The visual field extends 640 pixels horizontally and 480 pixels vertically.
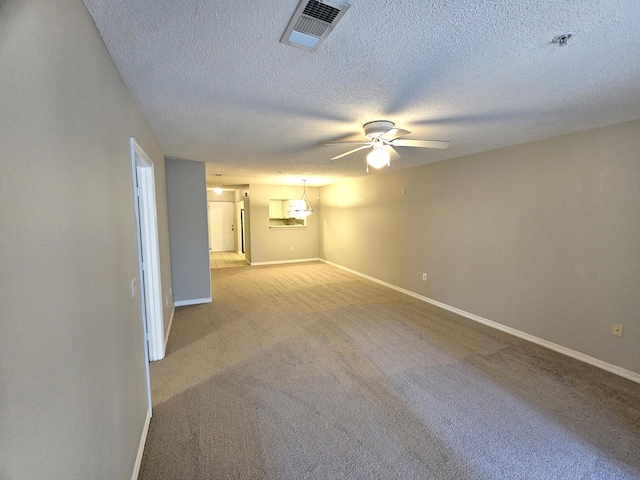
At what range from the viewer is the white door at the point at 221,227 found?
10.5m

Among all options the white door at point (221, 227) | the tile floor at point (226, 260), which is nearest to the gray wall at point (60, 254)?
the tile floor at point (226, 260)

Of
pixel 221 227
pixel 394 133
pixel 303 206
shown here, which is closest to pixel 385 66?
pixel 394 133

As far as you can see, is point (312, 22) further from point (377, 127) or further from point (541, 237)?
point (541, 237)

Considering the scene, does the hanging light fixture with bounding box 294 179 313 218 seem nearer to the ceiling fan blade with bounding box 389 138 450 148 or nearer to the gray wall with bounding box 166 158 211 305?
the gray wall with bounding box 166 158 211 305

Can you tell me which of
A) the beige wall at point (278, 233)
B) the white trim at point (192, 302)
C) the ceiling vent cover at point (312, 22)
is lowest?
the white trim at point (192, 302)

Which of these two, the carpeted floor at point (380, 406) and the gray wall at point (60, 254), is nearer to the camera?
the gray wall at point (60, 254)

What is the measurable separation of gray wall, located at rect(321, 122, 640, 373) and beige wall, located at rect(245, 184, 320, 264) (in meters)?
3.75

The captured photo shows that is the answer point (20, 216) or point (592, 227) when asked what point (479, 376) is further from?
point (20, 216)

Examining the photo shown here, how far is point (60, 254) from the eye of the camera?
0.86 m

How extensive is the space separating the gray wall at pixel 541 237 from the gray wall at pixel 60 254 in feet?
13.1

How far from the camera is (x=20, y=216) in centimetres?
67

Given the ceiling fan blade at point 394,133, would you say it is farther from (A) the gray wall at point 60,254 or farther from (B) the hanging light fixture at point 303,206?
(B) the hanging light fixture at point 303,206

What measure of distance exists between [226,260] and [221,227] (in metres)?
2.35

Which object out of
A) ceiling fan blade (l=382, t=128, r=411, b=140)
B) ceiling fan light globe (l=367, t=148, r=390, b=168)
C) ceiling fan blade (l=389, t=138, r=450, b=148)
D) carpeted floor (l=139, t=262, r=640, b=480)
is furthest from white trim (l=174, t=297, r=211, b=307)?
ceiling fan blade (l=389, t=138, r=450, b=148)
